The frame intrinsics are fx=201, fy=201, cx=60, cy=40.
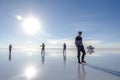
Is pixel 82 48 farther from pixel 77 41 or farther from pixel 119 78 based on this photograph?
pixel 119 78

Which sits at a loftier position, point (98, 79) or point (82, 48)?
point (82, 48)

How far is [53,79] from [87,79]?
1.23m

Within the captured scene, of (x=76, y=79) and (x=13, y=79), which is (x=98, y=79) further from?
(x=13, y=79)

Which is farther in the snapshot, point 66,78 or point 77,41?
point 77,41

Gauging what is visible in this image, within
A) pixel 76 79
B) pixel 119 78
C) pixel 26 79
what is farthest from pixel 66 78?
pixel 119 78

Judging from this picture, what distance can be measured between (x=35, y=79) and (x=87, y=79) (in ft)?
6.15

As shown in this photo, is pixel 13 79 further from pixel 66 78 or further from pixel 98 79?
A: pixel 98 79

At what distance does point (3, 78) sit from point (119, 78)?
4308 millimetres

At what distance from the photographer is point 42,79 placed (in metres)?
7.32

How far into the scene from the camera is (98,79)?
7230mm

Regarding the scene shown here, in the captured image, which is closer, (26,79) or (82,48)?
(26,79)

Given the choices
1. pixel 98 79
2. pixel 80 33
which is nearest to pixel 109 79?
pixel 98 79

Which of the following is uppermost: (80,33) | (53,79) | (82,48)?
(80,33)

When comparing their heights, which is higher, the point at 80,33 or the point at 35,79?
the point at 80,33
